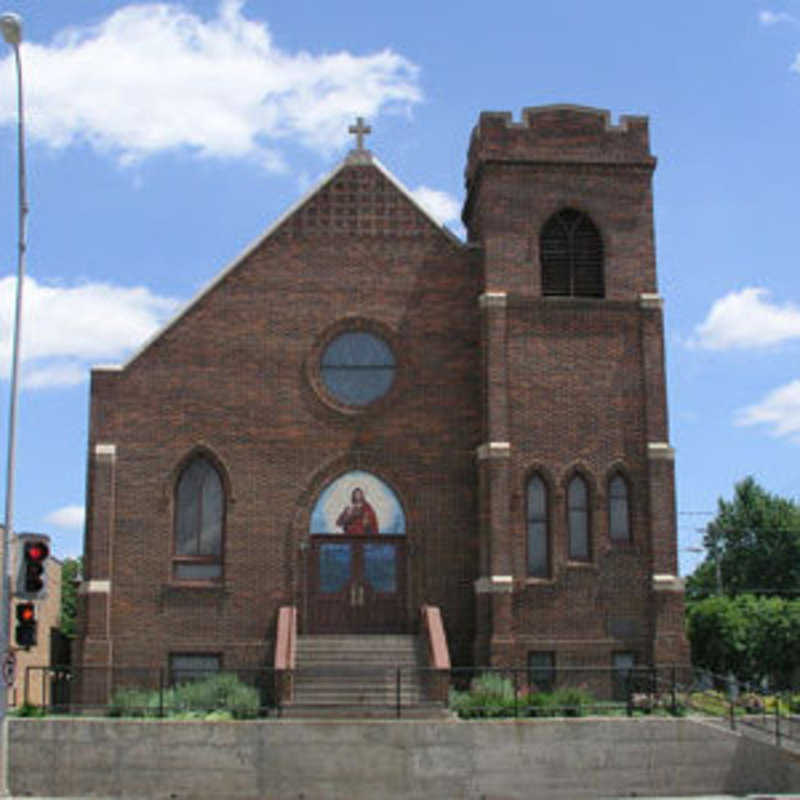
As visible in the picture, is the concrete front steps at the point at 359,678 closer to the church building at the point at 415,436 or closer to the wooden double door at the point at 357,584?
the wooden double door at the point at 357,584

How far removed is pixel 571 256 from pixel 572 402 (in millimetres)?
3249

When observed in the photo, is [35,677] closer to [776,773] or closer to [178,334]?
[178,334]

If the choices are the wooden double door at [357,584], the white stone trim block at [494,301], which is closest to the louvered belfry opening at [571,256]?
the white stone trim block at [494,301]

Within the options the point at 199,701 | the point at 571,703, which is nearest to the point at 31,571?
the point at 199,701

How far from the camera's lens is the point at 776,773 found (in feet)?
69.7

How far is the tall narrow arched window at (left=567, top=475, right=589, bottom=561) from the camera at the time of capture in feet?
87.2

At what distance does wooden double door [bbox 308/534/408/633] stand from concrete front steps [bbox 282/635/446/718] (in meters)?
0.45

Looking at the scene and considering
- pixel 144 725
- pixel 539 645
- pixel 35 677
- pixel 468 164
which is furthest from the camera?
pixel 35 677

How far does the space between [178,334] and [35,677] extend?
708 inches

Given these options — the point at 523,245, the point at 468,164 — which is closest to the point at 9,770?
the point at 523,245

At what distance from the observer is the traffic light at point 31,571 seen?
59.7 ft

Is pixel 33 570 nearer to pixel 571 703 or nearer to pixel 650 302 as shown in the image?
pixel 571 703

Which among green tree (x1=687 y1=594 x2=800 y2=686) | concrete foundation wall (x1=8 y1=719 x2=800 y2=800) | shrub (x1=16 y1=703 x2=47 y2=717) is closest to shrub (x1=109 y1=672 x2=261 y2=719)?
concrete foundation wall (x1=8 y1=719 x2=800 y2=800)

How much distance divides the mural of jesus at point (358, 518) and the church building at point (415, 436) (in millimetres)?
46
